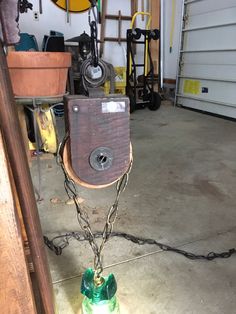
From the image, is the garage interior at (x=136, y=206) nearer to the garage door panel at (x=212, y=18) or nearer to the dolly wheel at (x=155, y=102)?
the garage door panel at (x=212, y=18)

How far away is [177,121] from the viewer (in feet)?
12.6

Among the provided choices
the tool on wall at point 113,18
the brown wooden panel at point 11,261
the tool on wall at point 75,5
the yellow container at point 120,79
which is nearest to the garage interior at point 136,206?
the brown wooden panel at point 11,261

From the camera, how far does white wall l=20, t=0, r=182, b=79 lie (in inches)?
167

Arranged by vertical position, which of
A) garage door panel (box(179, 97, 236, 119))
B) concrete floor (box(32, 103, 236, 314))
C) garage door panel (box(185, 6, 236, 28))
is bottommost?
concrete floor (box(32, 103, 236, 314))

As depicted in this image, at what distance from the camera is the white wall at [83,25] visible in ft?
14.0

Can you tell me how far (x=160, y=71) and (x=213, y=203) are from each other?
380cm

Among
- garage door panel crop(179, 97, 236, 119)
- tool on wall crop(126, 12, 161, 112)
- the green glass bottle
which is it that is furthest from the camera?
tool on wall crop(126, 12, 161, 112)

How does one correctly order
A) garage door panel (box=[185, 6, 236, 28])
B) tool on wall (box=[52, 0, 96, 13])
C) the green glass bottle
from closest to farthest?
the green glass bottle, garage door panel (box=[185, 6, 236, 28]), tool on wall (box=[52, 0, 96, 13])

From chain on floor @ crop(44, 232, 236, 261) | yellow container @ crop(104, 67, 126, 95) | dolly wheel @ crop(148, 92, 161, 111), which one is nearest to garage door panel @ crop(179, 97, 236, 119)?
dolly wheel @ crop(148, 92, 161, 111)

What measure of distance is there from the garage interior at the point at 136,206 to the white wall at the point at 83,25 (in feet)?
0.13

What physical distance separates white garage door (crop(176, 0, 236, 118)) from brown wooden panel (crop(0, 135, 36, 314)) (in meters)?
3.91

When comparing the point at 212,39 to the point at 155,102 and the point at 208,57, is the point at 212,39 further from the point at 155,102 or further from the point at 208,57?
the point at 155,102

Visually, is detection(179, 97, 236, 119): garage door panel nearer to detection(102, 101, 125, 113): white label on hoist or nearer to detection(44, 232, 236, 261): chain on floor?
→ detection(44, 232, 236, 261): chain on floor

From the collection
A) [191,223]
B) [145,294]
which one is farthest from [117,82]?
[145,294]
